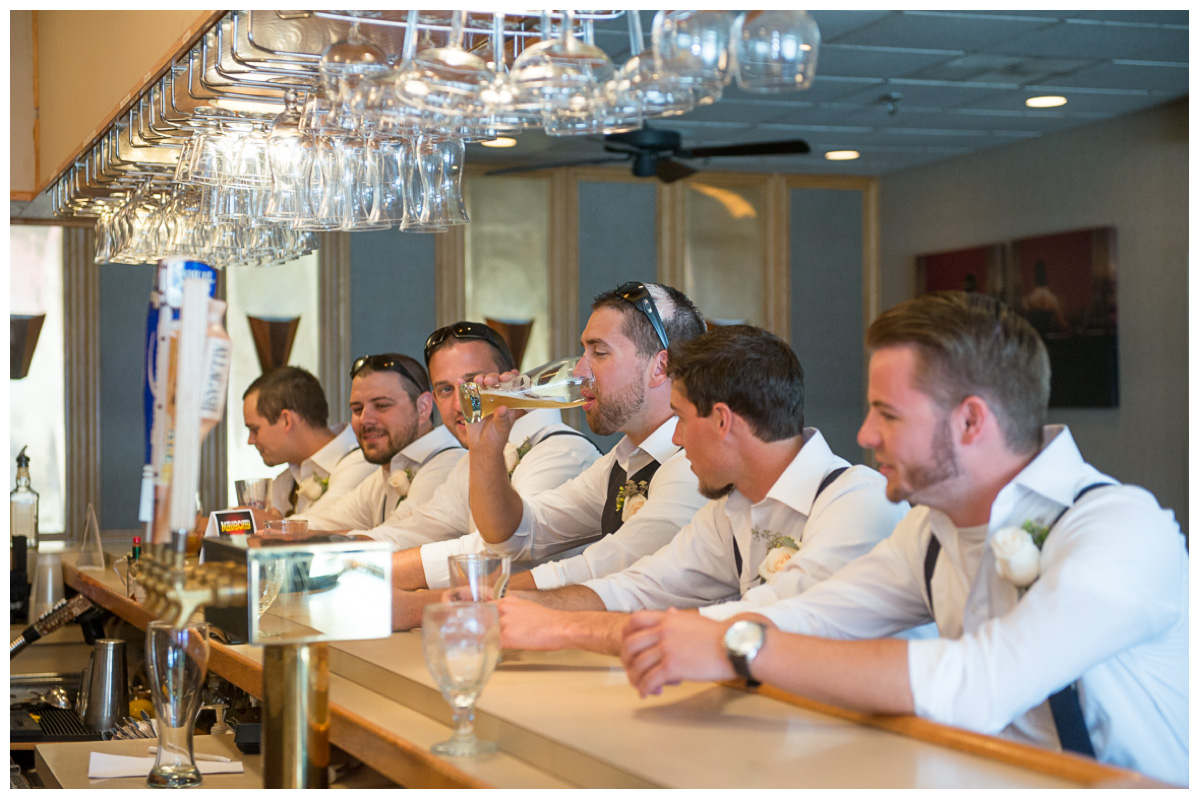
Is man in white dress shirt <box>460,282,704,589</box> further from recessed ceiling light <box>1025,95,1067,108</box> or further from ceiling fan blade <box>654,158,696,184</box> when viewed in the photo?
recessed ceiling light <box>1025,95,1067,108</box>

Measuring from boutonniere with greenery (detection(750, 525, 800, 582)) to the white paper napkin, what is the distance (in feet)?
3.10

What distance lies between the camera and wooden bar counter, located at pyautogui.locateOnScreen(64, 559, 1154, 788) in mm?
1366

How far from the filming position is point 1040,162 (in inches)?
310

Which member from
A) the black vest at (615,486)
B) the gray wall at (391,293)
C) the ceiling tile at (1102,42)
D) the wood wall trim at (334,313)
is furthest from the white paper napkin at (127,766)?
the gray wall at (391,293)

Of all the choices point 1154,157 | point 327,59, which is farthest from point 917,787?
point 1154,157

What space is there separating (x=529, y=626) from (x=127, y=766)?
0.68 m

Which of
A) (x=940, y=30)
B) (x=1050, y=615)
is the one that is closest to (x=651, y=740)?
(x=1050, y=615)

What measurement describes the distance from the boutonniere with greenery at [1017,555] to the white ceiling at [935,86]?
12.3 ft

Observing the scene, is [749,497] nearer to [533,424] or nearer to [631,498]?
[631,498]

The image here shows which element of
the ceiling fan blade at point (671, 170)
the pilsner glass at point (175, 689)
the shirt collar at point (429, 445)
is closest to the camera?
the pilsner glass at point (175, 689)

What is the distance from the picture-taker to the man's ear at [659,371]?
2957mm

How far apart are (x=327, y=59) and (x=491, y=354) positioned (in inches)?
68.6

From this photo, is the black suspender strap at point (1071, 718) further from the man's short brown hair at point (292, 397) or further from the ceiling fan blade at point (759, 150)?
the ceiling fan blade at point (759, 150)

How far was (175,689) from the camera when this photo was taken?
1.81m
